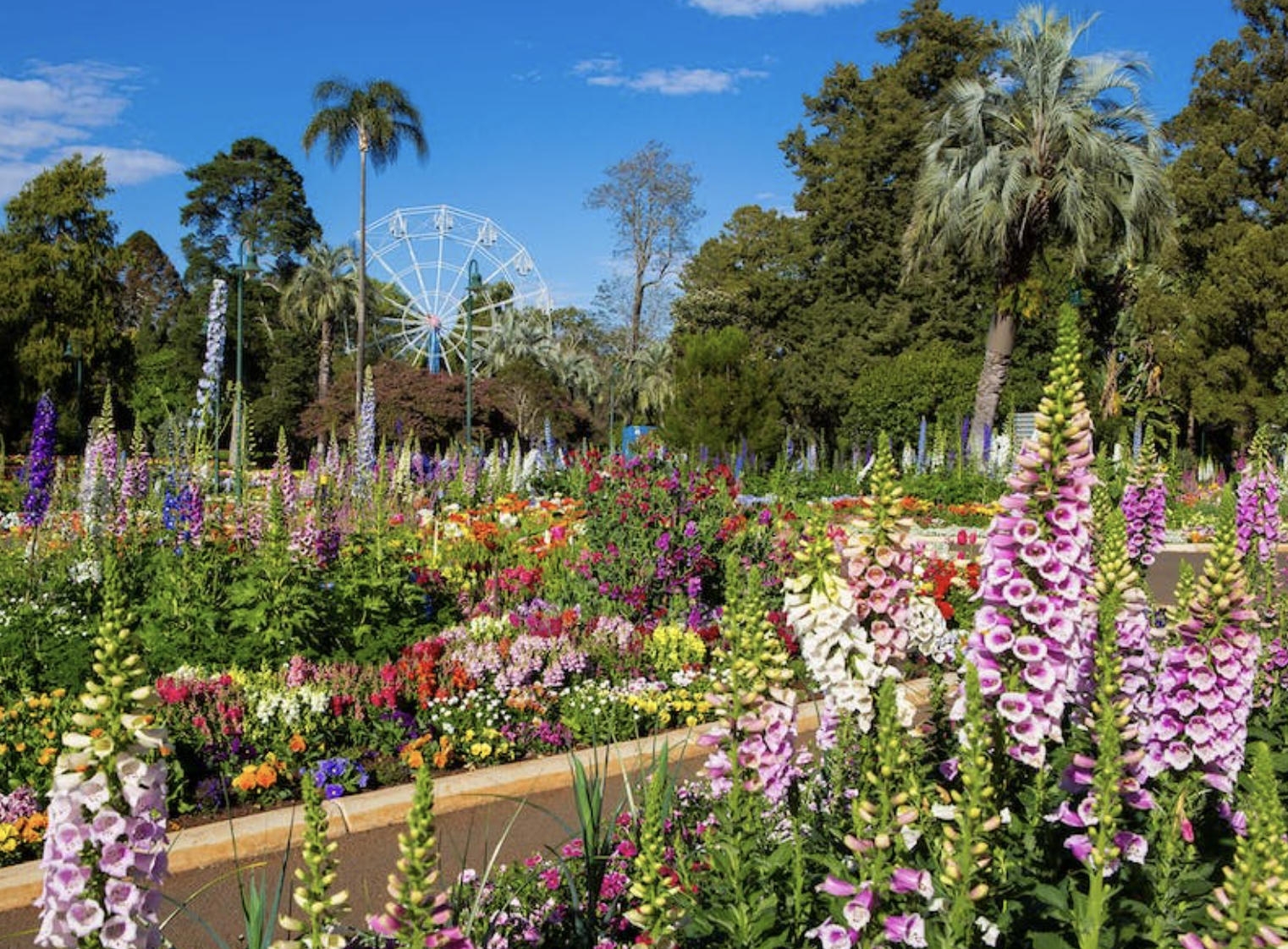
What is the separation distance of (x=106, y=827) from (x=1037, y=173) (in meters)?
19.9

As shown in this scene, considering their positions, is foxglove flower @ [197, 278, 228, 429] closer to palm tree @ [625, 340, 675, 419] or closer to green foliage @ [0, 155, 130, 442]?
green foliage @ [0, 155, 130, 442]

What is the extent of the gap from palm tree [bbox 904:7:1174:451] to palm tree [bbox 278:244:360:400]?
32.6 meters

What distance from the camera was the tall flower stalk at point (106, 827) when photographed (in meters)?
1.64

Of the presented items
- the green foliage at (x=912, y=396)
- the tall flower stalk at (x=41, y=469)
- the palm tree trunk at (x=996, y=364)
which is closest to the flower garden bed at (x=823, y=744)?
the tall flower stalk at (x=41, y=469)

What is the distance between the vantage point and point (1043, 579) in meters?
2.39

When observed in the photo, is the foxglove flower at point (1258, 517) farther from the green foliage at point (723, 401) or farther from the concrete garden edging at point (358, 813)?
the green foliage at point (723, 401)

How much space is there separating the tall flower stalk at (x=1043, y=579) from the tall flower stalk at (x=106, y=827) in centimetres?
166

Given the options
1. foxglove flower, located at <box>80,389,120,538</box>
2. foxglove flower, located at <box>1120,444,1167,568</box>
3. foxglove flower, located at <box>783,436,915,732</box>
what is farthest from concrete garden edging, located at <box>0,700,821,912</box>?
foxglove flower, located at <box>80,389,120,538</box>

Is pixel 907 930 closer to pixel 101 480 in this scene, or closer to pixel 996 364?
pixel 101 480

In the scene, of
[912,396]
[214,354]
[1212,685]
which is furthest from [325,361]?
[1212,685]

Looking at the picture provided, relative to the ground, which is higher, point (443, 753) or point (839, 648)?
point (839, 648)

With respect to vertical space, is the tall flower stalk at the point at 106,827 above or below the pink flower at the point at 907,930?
above

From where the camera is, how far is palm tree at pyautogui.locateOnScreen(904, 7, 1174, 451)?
1844 centimetres

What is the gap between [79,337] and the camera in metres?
28.6
